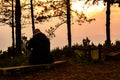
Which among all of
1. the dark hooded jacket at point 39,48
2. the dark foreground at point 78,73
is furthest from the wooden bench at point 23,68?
the dark hooded jacket at point 39,48

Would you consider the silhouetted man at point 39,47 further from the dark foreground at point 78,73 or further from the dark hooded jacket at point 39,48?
the dark foreground at point 78,73

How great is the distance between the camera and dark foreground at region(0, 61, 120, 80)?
14156 millimetres

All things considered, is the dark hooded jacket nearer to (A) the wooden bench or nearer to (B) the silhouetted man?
(B) the silhouetted man

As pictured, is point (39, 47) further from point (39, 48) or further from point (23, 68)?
point (23, 68)

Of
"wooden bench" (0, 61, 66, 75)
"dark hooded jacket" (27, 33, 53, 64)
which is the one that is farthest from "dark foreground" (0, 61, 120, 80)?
"dark hooded jacket" (27, 33, 53, 64)

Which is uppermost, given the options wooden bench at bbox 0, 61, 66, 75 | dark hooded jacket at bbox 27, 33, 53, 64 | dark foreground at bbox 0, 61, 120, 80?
dark hooded jacket at bbox 27, 33, 53, 64

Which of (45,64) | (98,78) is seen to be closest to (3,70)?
(45,64)

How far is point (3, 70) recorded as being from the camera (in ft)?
48.6

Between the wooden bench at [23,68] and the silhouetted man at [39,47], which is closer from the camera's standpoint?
the wooden bench at [23,68]

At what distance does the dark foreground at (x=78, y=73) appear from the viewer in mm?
14156

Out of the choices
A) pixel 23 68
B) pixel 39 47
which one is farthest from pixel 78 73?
pixel 39 47

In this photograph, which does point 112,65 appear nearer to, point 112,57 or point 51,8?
point 112,57

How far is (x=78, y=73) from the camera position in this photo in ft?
49.0

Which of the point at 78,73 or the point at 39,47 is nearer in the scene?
the point at 78,73
